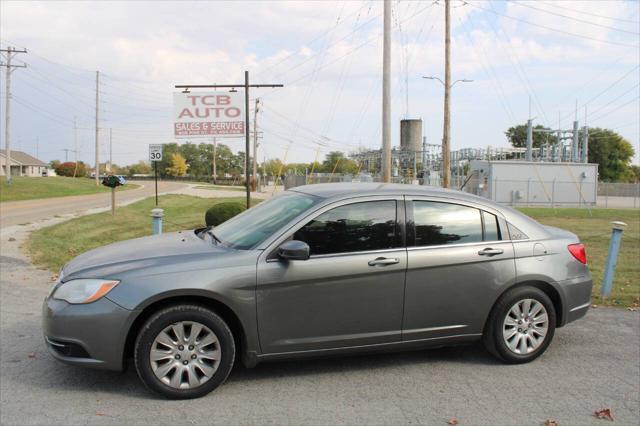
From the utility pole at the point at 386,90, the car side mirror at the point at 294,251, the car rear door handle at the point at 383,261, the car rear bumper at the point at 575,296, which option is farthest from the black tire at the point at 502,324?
the utility pole at the point at 386,90

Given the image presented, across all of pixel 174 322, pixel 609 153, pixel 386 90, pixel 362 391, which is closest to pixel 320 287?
pixel 362 391

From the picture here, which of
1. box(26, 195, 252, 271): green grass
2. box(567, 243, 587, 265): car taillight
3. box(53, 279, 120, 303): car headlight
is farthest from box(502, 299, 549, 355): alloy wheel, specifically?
box(26, 195, 252, 271): green grass

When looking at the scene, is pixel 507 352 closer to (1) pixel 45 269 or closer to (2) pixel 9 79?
(1) pixel 45 269

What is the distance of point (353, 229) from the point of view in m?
4.54

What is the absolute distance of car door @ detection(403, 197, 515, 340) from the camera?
4574 millimetres

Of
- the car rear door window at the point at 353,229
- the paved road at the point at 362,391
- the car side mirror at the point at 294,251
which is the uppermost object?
the car rear door window at the point at 353,229

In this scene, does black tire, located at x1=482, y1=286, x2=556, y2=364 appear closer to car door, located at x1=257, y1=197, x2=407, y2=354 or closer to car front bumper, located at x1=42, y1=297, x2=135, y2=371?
car door, located at x1=257, y1=197, x2=407, y2=354

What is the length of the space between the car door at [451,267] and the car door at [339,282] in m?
0.13

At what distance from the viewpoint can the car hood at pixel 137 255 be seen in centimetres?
414

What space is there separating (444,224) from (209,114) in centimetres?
1197

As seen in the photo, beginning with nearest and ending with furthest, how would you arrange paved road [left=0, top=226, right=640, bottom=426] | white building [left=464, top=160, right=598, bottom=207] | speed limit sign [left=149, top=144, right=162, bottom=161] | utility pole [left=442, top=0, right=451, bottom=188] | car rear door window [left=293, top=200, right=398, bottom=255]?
paved road [left=0, top=226, right=640, bottom=426], car rear door window [left=293, top=200, right=398, bottom=255], speed limit sign [left=149, top=144, right=162, bottom=161], utility pole [left=442, top=0, right=451, bottom=188], white building [left=464, top=160, right=598, bottom=207]

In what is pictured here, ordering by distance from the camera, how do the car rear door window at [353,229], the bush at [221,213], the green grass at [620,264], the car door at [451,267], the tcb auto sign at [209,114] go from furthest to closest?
the tcb auto sign at [209,114]
the bush at [221,213]
the green grass at [620,264]
the car door at [451,267]
the car rear door window at [353,229]

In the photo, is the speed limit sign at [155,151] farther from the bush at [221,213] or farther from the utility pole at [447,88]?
the utility pole at [447,88]

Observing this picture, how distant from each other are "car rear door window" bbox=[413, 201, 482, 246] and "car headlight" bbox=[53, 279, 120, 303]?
8.02ft
